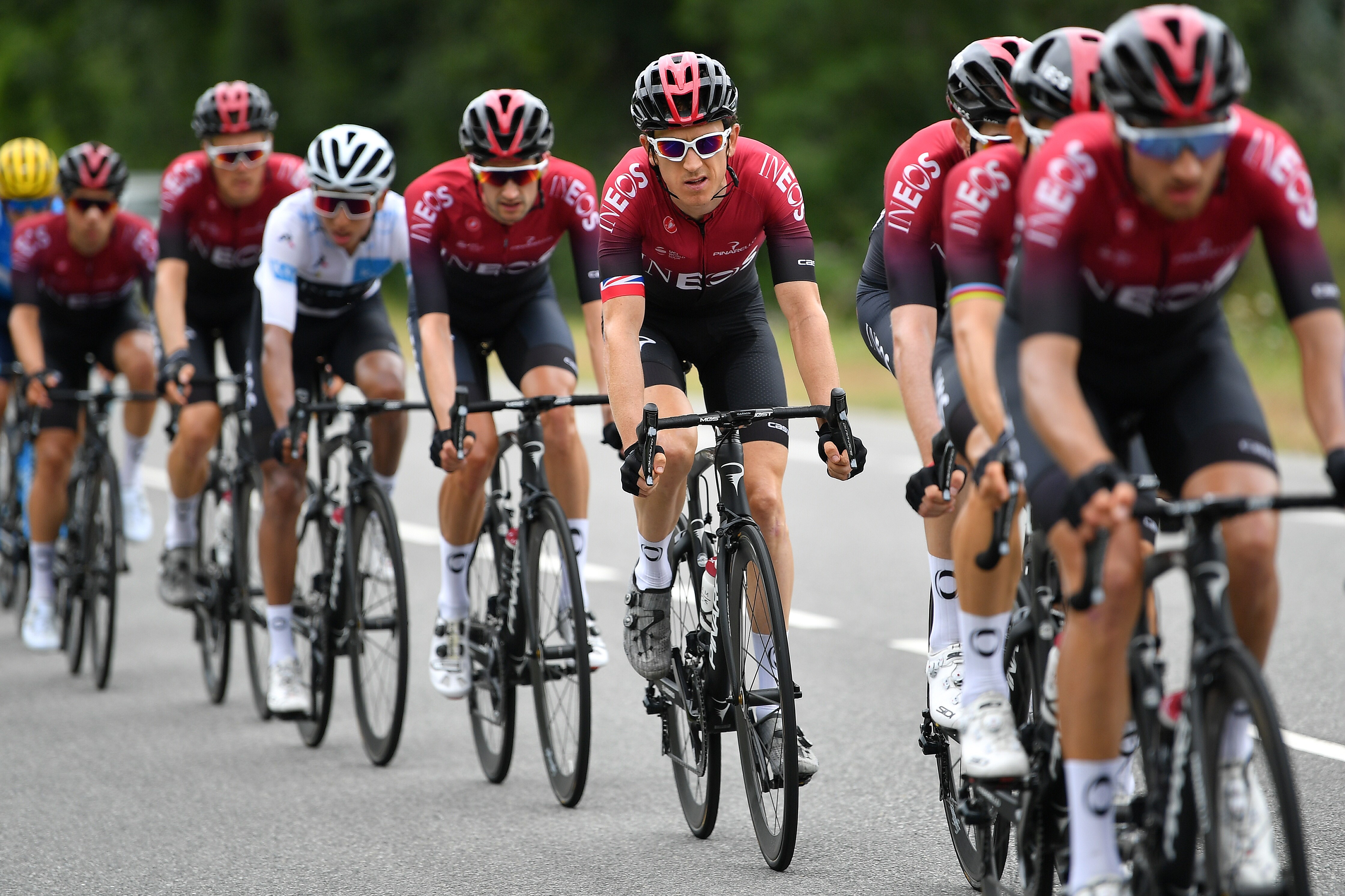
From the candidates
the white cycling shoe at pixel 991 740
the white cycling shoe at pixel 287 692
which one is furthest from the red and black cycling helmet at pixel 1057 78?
the white cycling shoe at pixel 287 692

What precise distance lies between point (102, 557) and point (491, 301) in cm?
297

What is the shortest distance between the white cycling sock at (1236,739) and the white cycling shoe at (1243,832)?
11mm

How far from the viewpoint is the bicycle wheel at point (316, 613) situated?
22.4 feet

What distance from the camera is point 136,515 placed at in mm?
10148

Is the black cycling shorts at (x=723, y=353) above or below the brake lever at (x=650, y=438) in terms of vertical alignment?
above

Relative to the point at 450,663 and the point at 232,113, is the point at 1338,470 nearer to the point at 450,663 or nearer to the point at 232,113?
the point at 450,663

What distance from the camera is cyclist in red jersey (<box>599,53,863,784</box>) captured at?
5.11 metres

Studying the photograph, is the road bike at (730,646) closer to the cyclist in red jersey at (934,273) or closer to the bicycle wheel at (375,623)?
the cyclist in red jersey at (934,273)

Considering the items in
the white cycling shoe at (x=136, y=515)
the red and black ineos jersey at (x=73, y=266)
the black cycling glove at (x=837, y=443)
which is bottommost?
the black cycling glove at (x=837, y=443)

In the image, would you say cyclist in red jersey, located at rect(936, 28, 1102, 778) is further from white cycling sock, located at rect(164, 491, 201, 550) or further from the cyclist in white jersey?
white cycling sock, located at rect(164, 491, 201, 550)

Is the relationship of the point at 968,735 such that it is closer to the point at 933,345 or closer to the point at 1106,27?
→ the point at 933,345

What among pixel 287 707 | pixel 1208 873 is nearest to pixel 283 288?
pixel 287 707

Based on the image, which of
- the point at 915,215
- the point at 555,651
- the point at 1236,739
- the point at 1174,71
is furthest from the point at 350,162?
the point at 1236,739

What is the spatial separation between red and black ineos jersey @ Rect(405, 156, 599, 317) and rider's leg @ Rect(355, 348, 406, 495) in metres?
0.54
